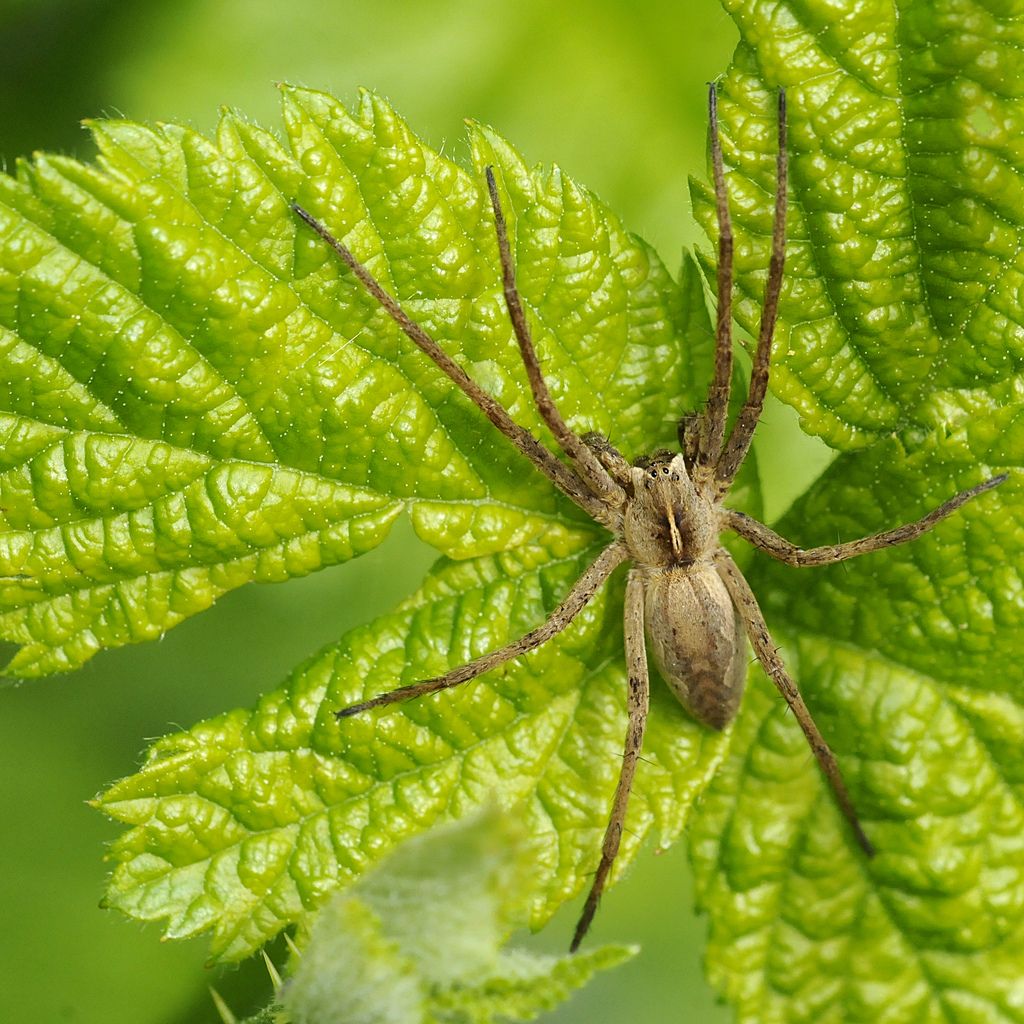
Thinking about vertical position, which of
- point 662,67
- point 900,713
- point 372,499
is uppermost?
point 662,67

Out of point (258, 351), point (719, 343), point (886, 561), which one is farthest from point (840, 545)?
point (258, 351)

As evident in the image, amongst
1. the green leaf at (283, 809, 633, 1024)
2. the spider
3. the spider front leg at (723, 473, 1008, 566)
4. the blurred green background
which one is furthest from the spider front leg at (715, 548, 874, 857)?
the green leaf at (283, 809, 633, 1024)

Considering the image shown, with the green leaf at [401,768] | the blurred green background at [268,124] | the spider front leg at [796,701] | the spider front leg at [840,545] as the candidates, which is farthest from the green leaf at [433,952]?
the blurred green background at [268,124]

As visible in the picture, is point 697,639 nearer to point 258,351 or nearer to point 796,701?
point 796,701

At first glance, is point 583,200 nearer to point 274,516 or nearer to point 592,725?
point 274,516

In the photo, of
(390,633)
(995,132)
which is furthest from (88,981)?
(995,132)

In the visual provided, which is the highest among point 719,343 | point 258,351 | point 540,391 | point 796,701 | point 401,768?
point 258,351

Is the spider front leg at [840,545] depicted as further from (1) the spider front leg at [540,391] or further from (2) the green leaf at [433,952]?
(2) the green leaf at [433,952]
